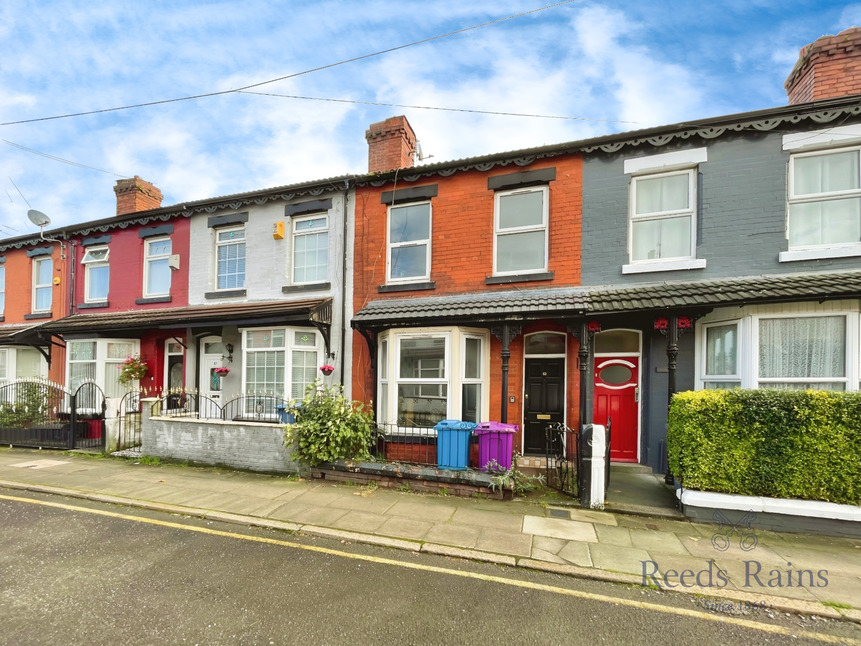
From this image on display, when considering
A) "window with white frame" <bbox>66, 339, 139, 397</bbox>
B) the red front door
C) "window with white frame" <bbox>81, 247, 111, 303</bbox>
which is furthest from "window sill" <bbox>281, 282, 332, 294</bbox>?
"window with white frame" <bbox>81, 247, 111, 303</bbox>

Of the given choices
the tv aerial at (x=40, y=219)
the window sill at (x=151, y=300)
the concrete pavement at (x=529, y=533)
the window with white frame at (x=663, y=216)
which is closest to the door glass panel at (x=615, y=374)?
the window with white frame at (x=663, y=216)

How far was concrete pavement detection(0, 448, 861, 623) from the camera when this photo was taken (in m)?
3.82

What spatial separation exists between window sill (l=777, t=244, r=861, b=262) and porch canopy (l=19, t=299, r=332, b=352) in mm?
9156

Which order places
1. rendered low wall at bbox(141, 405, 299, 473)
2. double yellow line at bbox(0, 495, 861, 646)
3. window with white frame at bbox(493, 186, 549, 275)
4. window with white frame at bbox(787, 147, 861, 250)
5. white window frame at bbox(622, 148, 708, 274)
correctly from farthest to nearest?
window with white frame at bbox(493, 186, 549, 275) → rendered low wall at bbox(141, 405, 299, 473) → white window frame at bbox(622, 148, 708, 274) → window with white frame at bbox(787, 147, 861, 250) → double yellow line at bbox(0, 495, 861, 646)

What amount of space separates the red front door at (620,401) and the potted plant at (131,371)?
12.0 metres

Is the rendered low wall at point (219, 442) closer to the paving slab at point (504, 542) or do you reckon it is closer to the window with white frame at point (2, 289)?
the paving slab at point (504, 542)

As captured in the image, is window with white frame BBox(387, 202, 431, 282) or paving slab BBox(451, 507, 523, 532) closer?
paving slab BBox(451, 507, 523, 532)

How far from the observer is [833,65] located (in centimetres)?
703

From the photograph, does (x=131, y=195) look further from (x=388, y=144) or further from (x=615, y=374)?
(x=615, y=374)

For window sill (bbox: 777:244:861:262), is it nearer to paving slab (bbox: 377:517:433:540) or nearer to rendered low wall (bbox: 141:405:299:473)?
paving slab (bbox: 377:517:433:540)

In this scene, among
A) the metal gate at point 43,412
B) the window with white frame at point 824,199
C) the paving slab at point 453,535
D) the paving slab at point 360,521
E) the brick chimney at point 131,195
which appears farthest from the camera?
the brick chimney at point 131,195

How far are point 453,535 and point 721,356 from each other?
5.81 m

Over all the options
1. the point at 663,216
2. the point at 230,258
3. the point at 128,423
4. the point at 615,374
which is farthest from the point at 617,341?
the point at 128,423

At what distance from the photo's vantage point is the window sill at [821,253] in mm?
6348
